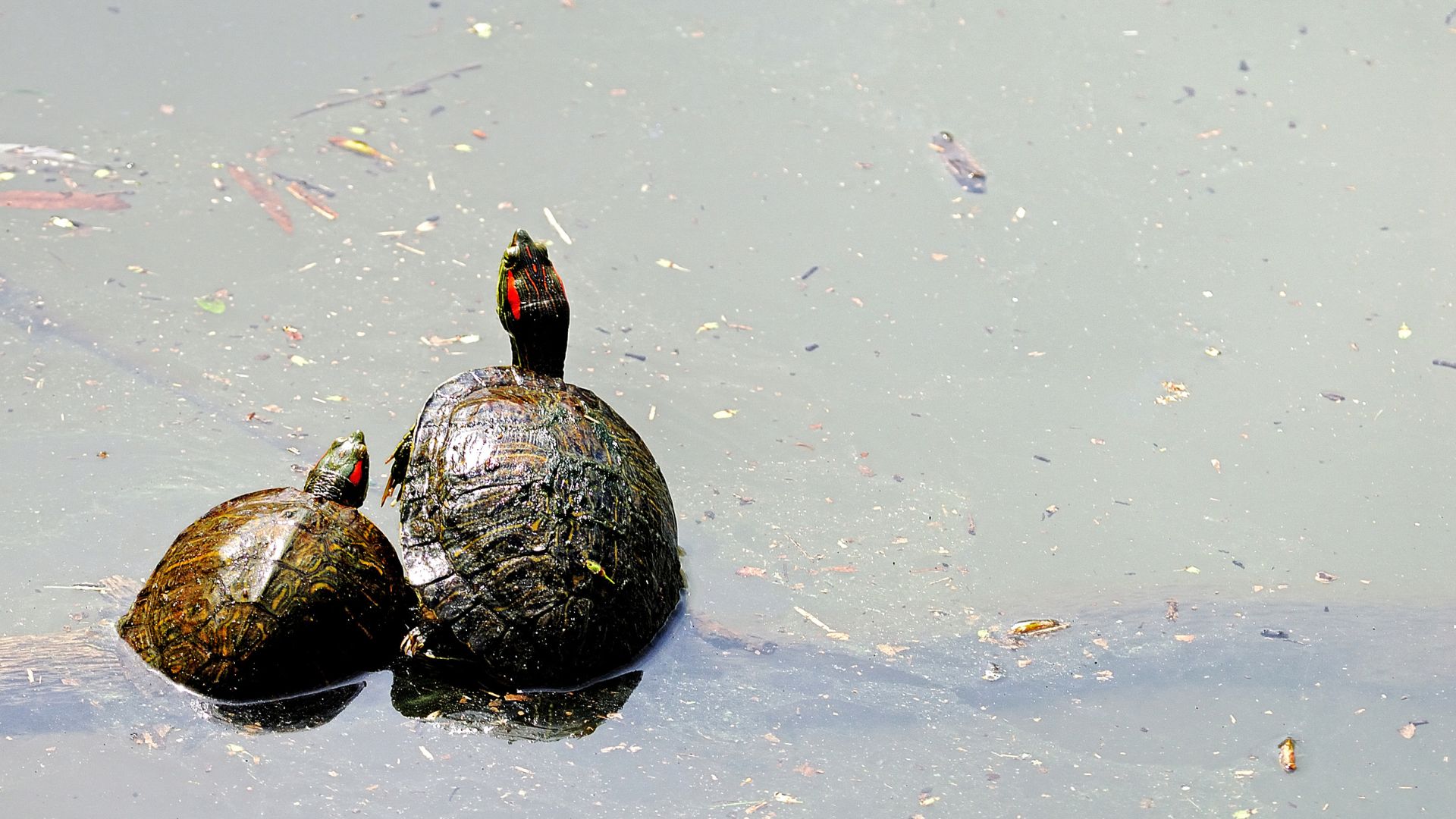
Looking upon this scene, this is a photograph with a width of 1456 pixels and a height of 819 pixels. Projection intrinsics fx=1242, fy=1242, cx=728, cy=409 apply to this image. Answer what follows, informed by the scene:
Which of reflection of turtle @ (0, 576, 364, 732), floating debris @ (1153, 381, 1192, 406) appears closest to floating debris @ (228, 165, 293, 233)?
reflection of turtle @ (0, 576, 364, 732)

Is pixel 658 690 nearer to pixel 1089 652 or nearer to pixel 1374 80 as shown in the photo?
pixel 1089 652

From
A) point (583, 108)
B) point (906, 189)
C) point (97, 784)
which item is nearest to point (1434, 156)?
point (906, 189)

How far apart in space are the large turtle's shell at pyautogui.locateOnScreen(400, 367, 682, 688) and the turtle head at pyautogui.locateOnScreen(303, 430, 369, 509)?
8.6 inches

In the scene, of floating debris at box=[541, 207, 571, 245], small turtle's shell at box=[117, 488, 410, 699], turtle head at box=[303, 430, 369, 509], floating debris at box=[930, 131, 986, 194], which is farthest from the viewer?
floating debris at box=[930, 131, 986, 194]

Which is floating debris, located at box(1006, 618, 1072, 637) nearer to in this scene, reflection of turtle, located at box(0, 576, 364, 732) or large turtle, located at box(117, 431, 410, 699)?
large turtle, located at box(117, 431, 410, 699)

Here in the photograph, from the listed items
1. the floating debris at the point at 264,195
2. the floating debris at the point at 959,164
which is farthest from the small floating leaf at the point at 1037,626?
the floating debris at the point at 264,195

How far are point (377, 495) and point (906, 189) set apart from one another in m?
2.78

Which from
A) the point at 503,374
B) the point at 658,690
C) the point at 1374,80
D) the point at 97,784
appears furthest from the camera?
the point at 1374,80

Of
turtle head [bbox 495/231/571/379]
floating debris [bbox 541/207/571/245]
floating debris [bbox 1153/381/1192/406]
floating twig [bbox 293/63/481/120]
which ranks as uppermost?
floating twig [bbox 293/63/481/120]

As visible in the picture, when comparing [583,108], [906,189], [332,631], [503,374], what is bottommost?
[332,631]

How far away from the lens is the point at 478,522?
11.2 ft

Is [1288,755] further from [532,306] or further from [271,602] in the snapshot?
[271,602]

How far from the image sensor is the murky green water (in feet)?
11.7

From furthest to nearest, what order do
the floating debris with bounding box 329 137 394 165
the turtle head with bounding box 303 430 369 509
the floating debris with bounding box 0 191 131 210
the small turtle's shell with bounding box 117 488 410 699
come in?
the floating debris with bounding box 329 137 394 165
the floating debris with bounding box 0 191 131 210
the turtle head with bounding box 303 430 369 509
the small turtle's shell with bounding box 117 488 410 699
